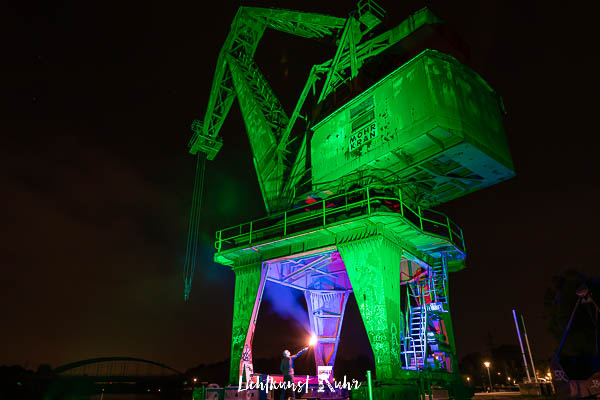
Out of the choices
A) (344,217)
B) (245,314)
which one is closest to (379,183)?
(344,217)

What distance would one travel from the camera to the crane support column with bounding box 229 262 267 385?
50.1ft

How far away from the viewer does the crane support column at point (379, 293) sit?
1161 centimetres

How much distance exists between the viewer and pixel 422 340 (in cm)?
1372

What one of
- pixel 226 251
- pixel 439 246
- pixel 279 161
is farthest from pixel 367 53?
pixel 226 251

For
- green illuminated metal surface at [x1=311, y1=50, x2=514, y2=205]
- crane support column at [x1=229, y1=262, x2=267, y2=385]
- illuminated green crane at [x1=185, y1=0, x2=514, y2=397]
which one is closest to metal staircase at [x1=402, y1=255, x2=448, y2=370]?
illuminated green crane at [x1=185, y1=0, x2=514, y2=397]

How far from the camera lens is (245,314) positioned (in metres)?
15.9

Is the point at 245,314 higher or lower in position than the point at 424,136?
lower

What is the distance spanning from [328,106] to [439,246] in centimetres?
791

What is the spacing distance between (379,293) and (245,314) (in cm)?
630

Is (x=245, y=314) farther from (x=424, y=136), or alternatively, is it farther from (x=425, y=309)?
(x=424, y=136)

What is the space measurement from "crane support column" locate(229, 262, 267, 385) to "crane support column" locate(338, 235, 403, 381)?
14.8 ft

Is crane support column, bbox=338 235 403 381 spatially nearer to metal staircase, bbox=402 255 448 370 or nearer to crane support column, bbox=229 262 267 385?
metal staircase, bbox=402 255 448 370

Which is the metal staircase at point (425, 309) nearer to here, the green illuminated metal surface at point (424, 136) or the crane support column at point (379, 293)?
the crane support column at point (379, 293)

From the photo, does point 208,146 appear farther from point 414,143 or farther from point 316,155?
point 414,143
